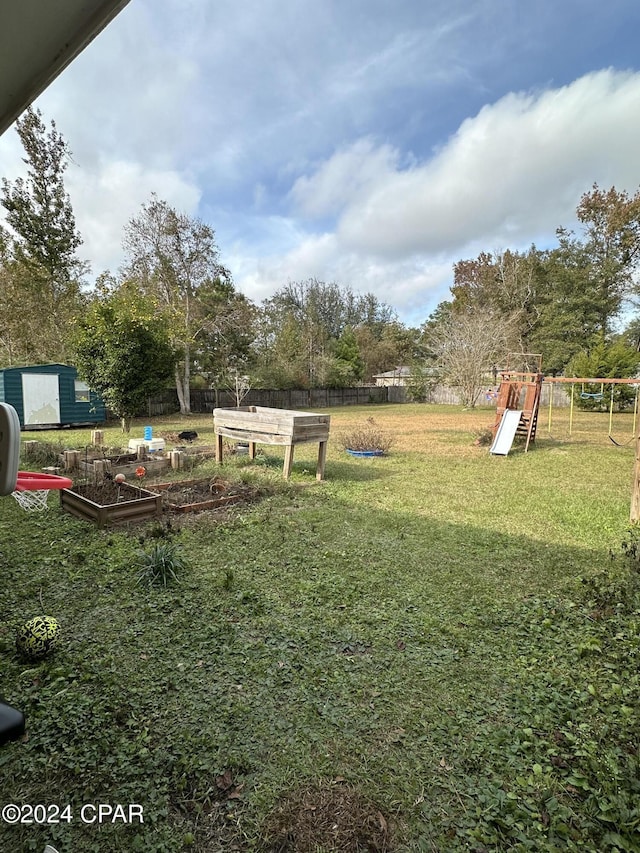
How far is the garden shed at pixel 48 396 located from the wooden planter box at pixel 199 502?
29.3 ft

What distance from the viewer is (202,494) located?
18.0 ft

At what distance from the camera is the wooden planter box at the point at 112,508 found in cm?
435

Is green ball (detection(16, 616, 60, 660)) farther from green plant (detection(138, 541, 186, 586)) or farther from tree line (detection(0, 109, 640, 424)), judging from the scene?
tree line (detection(0, 109, 640, 424))

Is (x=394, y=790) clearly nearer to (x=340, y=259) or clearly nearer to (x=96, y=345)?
(x=96, y=345)

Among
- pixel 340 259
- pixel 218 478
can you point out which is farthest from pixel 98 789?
pixel 340 259

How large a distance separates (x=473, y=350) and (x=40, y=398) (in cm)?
2006

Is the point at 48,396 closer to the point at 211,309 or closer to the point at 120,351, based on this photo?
the point at 120,351

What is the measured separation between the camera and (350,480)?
6734mm

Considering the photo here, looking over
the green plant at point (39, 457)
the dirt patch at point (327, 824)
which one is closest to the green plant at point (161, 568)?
the dirt patch at point (327, 824)

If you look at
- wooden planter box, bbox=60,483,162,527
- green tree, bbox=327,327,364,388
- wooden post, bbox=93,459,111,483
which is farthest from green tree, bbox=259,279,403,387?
wooden planter box, bbox=60,483,162,527

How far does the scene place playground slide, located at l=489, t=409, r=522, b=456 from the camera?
9617 millimetres

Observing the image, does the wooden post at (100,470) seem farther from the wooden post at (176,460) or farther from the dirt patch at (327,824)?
the dirt patch at (327,824)

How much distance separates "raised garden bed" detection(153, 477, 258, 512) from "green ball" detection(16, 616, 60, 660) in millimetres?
2559

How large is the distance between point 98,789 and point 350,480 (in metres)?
5.37
